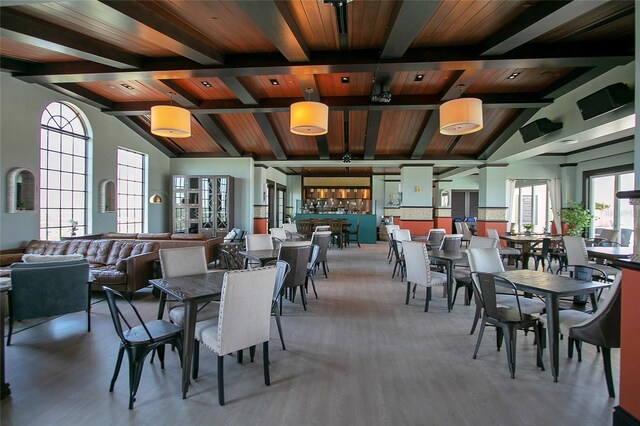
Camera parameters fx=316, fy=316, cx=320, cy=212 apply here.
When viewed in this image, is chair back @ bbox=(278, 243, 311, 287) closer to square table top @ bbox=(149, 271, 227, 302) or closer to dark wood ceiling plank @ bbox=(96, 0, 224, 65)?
square table top @ bbox=(149, 271, 227, 302)

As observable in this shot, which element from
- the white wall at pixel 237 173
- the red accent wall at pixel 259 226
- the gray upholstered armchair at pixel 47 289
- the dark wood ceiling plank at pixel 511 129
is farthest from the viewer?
the red accent wall at pixel 259 226

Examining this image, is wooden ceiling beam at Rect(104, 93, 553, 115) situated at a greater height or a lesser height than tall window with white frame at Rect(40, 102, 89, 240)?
greater

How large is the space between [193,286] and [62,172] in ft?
18.0

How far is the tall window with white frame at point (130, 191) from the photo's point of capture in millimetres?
7883

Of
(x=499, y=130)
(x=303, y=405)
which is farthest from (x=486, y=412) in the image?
(x=499, y=130)

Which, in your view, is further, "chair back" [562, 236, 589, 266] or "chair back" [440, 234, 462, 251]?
"chair back" [440, 234, 462, 251]

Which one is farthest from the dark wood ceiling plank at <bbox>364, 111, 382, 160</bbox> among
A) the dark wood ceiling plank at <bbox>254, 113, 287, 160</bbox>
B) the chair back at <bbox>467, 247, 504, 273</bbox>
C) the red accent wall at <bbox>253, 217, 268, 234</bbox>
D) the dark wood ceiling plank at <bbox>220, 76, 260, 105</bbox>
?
the chair back at <bbox>467, 247, 504, 273</bbox>

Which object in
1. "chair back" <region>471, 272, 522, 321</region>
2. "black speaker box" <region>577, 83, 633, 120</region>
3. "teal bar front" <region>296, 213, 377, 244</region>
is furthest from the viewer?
"teal bar front" <region>296, 213, 377, 244</region>

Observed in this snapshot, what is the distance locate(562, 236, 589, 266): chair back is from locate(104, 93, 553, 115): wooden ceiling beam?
294 centimetres

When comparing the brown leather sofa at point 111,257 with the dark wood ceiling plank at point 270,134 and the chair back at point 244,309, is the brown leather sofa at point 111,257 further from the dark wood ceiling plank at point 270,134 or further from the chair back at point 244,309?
the dark wood ceiling plank at point 270,134

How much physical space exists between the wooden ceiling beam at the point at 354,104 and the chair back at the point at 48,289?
4480 millimetres

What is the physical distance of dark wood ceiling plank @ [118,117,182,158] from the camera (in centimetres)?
789

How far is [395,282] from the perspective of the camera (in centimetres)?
587

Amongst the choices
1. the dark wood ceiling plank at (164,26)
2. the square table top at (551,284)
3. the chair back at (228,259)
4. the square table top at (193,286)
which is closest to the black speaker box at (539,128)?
the square table top at (551,284)
